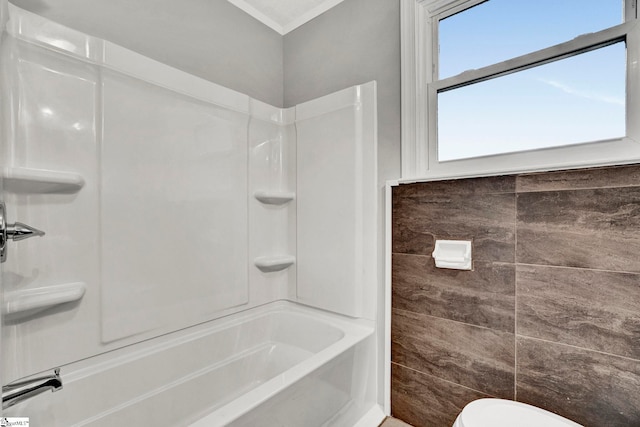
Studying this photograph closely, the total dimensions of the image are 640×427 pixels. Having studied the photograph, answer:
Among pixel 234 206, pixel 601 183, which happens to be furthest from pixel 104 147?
pixel 601 183

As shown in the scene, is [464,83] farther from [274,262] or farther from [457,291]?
[274,262]

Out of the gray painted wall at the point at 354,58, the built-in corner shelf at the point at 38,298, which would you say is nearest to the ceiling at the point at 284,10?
the gray painted wall at the point at 354,58

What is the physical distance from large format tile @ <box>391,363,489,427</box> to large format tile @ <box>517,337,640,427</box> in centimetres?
24

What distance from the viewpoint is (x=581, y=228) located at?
3.76 ft

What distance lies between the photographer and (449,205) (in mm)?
1447

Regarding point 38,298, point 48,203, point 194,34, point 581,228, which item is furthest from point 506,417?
point 194,34

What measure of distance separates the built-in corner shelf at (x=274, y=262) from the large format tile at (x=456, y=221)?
0.73 meters

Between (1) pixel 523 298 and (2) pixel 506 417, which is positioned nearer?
(2) pixel 506 417

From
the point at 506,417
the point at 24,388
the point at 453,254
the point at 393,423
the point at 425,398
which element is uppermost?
the point at 453,254

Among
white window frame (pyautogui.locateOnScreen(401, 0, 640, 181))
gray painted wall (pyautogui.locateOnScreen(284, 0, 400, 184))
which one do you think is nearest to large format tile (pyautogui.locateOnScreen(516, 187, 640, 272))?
white window frame (pyautogui.locateOnScreen(401, 0, 640, 181))

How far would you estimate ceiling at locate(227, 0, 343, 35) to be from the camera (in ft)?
6.39

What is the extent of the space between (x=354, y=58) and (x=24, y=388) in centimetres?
208

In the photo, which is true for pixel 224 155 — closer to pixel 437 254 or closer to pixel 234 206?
pixel 234 206

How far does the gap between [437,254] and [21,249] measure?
172 cm
